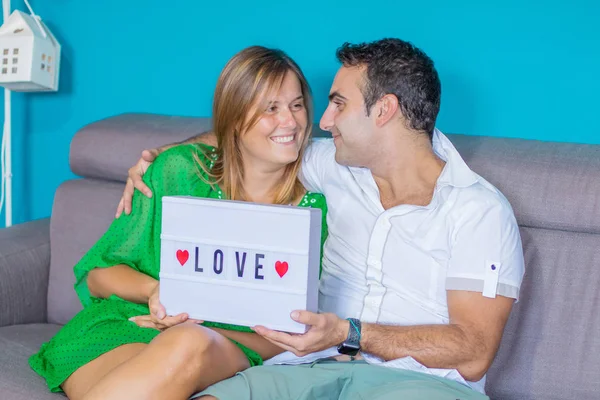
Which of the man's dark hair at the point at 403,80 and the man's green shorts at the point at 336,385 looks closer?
the man's green shorts at the point at 336,385

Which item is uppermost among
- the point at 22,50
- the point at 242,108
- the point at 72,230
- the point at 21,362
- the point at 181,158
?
the point at 22,50

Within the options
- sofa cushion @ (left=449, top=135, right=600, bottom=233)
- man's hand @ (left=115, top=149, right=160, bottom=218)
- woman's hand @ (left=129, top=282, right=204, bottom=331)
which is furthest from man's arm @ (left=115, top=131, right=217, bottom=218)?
sofa cushion @ (left=449, top=135, right=600, bottom=233)

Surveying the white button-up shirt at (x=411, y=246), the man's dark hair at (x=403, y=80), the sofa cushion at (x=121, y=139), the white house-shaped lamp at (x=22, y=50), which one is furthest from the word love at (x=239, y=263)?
the white house-shaped lamp at (x=22, y=50)

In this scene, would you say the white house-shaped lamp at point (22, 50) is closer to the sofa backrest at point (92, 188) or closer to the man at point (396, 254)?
the sofa backrest at point (92, 188)

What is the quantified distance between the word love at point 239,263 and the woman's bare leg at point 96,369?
0.85 ft

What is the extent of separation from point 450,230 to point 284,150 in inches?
14.9

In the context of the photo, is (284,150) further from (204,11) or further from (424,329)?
(204,11)

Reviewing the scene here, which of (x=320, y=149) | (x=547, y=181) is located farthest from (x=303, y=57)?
(x=547, y=181)

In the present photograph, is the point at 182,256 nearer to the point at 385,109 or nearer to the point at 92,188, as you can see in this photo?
the point at 385,109

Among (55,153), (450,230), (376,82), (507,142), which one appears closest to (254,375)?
(450,230)

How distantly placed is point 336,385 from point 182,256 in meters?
0.39

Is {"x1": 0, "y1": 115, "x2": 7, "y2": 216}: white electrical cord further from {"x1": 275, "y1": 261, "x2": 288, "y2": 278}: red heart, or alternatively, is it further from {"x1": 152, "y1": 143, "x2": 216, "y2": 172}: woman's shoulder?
{"x1": 275, "y1": 261, "x2": 288, "y2": 278}: red heart

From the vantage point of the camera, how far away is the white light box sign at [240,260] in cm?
146

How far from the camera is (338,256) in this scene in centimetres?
182
